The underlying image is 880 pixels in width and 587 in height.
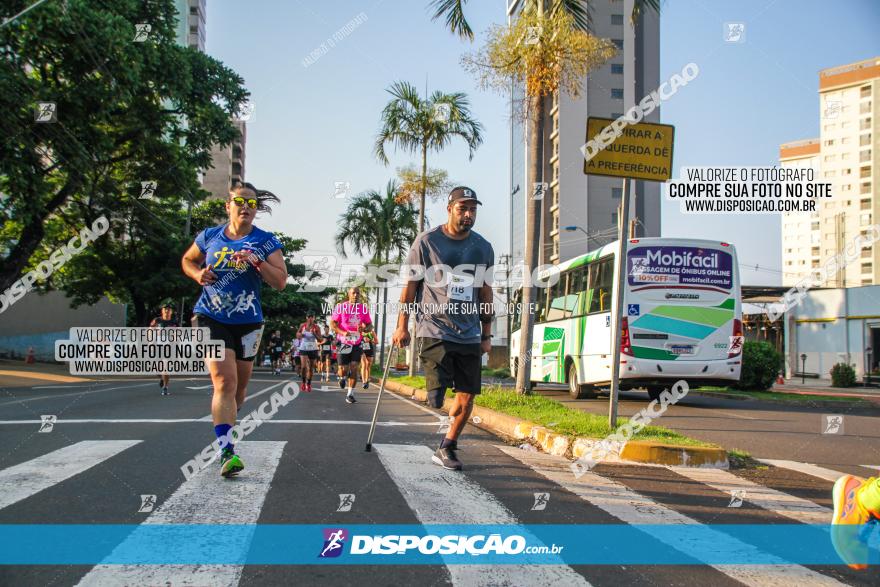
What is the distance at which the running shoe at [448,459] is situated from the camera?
18.5 ft

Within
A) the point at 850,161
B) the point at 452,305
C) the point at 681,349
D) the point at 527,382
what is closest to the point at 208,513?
the point at 452,305

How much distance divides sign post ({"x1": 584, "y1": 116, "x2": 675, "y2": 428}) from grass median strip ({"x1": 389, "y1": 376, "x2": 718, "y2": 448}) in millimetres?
356

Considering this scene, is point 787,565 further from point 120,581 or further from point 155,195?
point 155,195

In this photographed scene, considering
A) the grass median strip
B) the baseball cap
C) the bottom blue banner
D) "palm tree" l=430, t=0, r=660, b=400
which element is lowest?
the bottom blue banner

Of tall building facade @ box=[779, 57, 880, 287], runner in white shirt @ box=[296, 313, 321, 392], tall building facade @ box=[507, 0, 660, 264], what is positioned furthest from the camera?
tall building facade @ box=[779, 57, 880, 287]

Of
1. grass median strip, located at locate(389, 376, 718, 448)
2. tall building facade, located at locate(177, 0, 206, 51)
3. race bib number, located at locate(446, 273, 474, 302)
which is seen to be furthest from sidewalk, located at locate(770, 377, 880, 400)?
tall building facade, located at locate(177, 0, 206, 51)

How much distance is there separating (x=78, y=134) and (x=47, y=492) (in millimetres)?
18396

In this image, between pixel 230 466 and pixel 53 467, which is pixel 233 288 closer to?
pixel 230 466

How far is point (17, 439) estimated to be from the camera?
665 centimetres

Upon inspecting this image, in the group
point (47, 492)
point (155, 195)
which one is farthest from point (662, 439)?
point (155, 195)

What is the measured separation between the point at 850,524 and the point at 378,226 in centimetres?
2977

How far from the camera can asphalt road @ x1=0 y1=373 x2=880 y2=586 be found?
3109 millimetres

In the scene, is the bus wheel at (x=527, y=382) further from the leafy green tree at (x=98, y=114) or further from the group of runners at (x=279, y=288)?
the leafy green tree at (x=98, y=114)

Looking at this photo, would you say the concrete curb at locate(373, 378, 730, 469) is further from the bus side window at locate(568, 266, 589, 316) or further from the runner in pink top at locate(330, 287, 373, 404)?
the bus side window at locate(568, 266, 589, 316)
